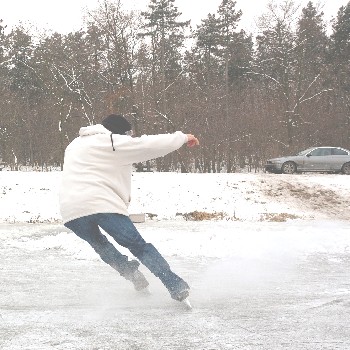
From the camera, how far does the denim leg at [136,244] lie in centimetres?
405

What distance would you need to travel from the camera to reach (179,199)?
18.6 m

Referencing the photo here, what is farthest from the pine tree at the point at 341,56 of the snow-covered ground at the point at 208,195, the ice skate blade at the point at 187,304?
the ice skate blade at the point at 187,304

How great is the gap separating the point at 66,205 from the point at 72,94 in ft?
88.1

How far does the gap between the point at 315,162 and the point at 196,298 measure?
880 inches

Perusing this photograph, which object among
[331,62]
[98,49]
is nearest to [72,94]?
[98,49]

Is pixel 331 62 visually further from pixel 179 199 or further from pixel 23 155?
pixel 179 199

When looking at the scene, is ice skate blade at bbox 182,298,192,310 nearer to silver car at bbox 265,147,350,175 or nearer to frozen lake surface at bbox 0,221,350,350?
frozen lake surface at bbox 0,221,350,350

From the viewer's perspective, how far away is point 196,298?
426 centimetres

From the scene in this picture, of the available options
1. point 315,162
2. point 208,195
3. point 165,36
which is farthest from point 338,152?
point 165,36

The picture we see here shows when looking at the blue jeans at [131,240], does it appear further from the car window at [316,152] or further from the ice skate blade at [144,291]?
the car window at [316,152]

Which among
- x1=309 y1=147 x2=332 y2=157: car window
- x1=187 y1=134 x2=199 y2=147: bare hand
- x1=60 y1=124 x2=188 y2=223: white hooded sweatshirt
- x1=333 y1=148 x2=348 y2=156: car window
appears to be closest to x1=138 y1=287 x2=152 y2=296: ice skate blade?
x1=60 y1=124 x2=188 y2=223: white hooded sweatshirt

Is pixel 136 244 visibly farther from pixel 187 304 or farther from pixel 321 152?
pixel 321 152

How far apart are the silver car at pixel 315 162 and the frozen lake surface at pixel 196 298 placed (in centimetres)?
1851

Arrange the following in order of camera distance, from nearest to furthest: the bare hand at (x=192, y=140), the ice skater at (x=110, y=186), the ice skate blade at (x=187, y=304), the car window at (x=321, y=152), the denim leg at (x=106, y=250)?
the ice skate blade at (x=187, y=304)
the ice skater at (x=110, y=186)
the bare hand at (x=192, y=140)
the denim leg at (x=106, y=250)
the car window at (x=321, y=152)
